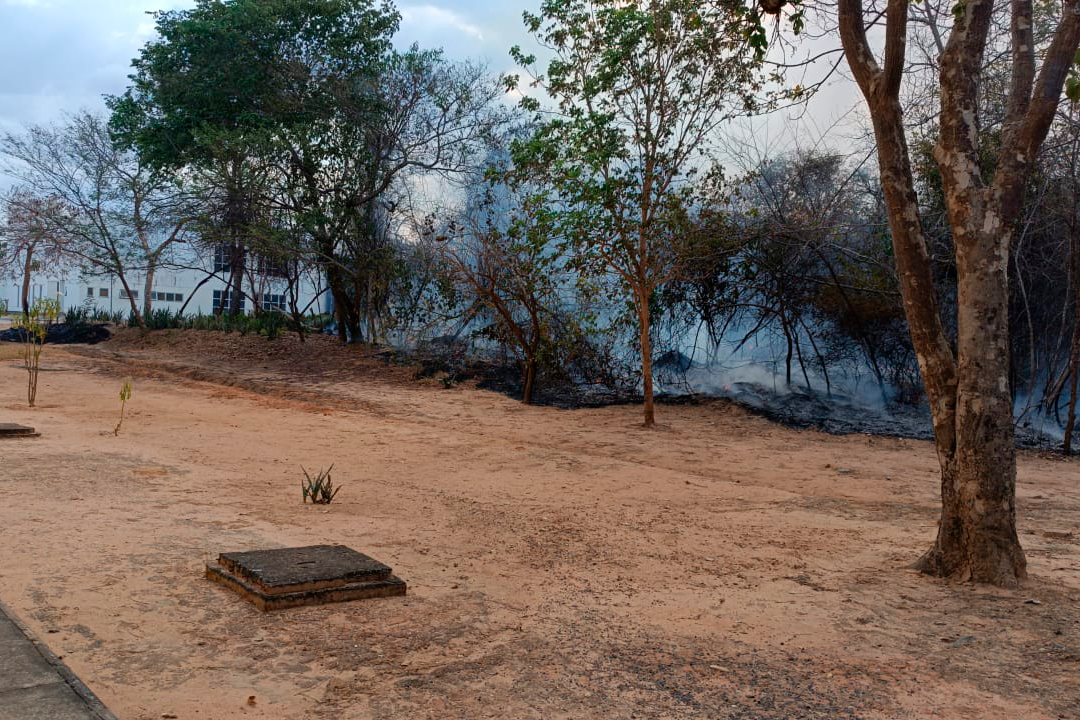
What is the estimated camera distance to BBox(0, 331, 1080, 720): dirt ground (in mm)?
3311

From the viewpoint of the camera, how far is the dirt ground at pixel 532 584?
331 cm

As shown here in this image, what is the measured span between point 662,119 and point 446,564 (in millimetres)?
8754

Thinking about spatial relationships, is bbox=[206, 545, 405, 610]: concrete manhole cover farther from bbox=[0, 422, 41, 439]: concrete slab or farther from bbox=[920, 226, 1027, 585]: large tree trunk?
bbox=[0, 422, 41, 439]: concrete slab

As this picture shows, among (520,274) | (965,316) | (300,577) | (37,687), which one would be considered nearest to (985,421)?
(965,316)

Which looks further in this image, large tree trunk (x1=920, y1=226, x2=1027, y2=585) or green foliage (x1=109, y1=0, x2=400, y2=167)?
green foliage (x1=109, y1=0, x2=400, y2=167)

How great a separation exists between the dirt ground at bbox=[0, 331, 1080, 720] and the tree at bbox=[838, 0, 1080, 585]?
0.36m

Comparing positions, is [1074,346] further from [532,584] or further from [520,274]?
[532,584]

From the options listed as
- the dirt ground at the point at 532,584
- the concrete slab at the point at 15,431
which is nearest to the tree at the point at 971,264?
the dirt ground at the point at 532,584

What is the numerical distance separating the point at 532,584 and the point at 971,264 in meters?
2.93

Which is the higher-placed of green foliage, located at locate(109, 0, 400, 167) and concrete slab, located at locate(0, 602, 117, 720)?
green foliage, located at locate(109, 0, 400, 167)

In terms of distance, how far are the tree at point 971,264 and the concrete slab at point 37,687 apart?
169 inches

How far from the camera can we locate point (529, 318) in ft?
49.0

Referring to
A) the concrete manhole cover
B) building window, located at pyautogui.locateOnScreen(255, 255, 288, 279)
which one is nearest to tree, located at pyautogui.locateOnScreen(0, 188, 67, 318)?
building window, located at pyautogui.locateOnScreen(255, 255, 288, 279)

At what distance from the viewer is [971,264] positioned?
495 cm
